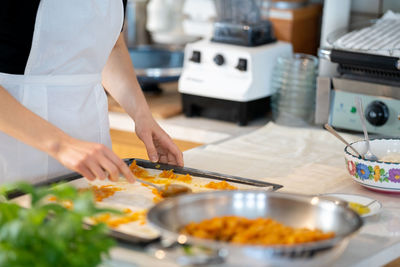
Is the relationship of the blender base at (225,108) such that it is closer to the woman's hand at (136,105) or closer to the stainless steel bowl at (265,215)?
the woman's hand at (136,105)

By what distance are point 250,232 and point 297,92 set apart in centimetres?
123

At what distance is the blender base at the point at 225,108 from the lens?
216cm

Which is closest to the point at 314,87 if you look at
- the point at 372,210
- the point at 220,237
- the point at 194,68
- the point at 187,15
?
the point at 194,68

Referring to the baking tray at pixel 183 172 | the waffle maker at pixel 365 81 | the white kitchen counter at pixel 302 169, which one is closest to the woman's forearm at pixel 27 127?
the baking tray at pixel 183 172

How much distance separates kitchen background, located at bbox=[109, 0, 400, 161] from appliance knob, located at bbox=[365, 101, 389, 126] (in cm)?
2

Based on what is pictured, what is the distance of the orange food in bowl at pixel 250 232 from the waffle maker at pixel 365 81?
3.19 feet

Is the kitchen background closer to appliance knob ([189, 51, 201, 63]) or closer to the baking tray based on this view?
appliance knob ([189, 51, 201, 63])

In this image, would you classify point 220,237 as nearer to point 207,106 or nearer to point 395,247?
point 395,247

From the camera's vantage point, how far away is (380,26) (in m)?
2.02

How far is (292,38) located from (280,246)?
159 centimetres

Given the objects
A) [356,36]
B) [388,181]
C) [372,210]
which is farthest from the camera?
[356,36]

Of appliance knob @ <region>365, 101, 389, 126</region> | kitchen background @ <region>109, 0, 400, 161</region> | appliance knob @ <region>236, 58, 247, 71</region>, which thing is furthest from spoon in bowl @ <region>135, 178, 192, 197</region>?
appliance knob @ <region>236, 58, 247, 71</region>

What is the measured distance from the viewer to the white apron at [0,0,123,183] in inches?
54.2

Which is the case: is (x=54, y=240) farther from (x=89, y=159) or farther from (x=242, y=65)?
(x=242, y=65)
